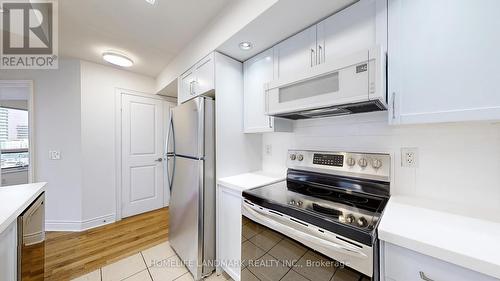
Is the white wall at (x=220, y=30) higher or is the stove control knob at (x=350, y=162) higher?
the white wall at (x=220, y=30)

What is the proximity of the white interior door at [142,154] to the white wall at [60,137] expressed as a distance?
21.9 inches

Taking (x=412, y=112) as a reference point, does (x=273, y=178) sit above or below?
below

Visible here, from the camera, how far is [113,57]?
2.35m

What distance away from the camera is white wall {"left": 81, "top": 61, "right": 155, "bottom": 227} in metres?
2.59

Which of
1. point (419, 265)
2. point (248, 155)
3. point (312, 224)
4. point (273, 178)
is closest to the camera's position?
point (419, 265)

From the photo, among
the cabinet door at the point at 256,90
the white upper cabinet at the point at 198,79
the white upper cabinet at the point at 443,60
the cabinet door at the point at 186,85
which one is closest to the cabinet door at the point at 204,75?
the white upper cabinet at the point at 198,79

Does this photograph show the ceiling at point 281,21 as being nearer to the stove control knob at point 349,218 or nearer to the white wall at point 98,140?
the stove control knob at point 349,218

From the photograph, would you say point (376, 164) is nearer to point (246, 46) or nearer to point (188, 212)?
point (246, 46)

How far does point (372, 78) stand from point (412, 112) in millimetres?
279

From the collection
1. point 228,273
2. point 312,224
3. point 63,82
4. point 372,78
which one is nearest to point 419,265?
point 312,224

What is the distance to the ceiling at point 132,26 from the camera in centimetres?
157

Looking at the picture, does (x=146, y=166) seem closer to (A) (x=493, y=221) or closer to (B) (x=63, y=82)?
(B) (x=63, y=82)

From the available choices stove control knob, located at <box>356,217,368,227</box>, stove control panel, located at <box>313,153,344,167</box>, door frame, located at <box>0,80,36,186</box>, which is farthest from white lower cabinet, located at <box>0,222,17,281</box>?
door frame, located at <box>0,80,36,186</box>

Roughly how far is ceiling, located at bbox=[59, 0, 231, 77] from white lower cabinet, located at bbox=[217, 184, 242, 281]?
1.63 metres
